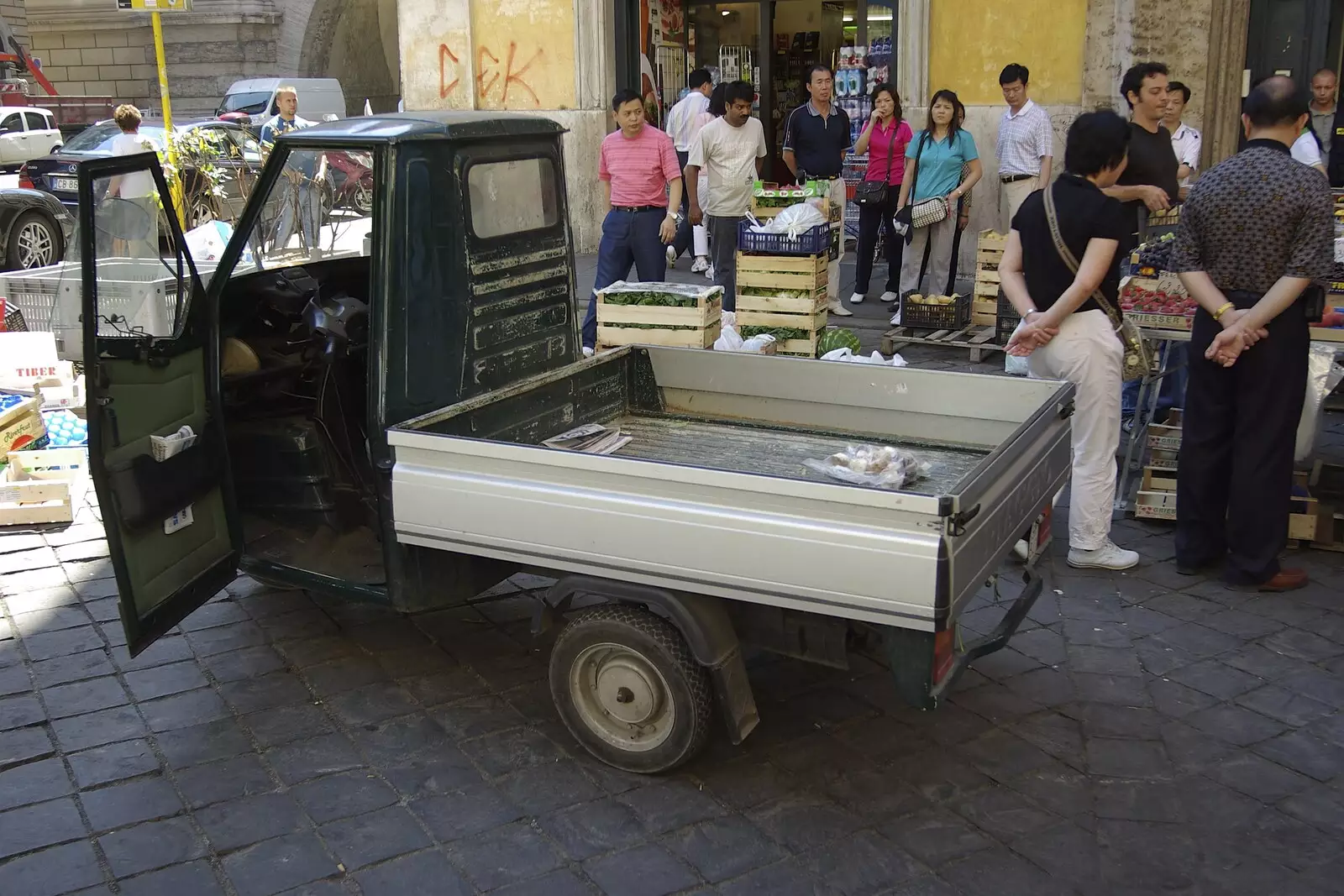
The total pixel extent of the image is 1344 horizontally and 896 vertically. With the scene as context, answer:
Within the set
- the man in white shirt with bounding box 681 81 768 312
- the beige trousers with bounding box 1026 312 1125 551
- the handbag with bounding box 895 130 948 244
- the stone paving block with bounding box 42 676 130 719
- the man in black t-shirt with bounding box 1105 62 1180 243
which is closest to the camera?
the stone paving block with bounding box 42 676 130 719

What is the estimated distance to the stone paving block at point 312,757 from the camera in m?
3.93

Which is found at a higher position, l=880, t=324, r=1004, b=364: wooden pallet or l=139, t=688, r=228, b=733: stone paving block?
l=880, t=324, r=1004, b=364: wooden pallet

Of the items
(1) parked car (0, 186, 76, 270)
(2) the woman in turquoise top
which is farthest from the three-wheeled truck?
(1) parked car (0, 186, 76, 270)

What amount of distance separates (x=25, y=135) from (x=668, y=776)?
17.9m

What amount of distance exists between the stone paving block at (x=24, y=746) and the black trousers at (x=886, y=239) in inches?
311

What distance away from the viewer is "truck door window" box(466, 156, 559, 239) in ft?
14.4

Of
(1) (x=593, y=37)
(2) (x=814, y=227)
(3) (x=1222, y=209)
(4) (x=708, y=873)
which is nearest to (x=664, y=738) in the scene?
(4) (x=708, y=873)

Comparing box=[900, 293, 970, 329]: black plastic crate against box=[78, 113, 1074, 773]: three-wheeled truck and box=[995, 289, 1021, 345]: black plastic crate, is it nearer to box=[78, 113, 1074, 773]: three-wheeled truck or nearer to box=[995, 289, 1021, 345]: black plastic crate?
box=[995, 289, 1021, 345]: black plastic crate

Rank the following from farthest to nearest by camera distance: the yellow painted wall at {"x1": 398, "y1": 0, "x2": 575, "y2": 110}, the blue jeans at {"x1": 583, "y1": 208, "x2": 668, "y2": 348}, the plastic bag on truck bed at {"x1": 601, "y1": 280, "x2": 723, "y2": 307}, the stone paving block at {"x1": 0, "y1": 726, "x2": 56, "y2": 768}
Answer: the yellow painted wall at {"x1": 398, "y1": 0, "x2": 575, "y2": 110} → the blue jeans at {"x1": 583, "y1": 208, "x2": 668, "y2": 348} → the plastic bag on truck bed at {"x1": 601, "y1": 280, "x2": 723, "y2": 307} → the stone paving block at {"x1": 0, "y1": 726, "x2": 56, "y2": 768}

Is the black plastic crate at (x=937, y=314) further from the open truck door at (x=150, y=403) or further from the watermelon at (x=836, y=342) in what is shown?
the open truck door at (x=150, y=403)

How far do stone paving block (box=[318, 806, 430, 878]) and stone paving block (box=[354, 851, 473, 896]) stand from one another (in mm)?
48

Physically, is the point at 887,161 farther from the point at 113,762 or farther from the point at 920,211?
the point at 113,762

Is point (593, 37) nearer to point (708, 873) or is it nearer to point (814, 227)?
point (814, 227)

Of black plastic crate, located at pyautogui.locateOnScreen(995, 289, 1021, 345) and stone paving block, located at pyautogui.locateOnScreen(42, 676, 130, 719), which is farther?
black plastic crate, located at pyautogui.locateOnScreen(995, 289, 1021, 345)
